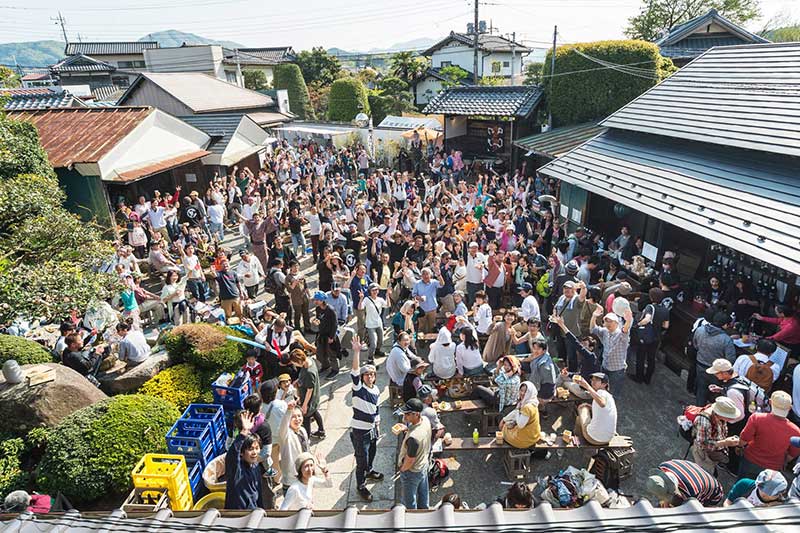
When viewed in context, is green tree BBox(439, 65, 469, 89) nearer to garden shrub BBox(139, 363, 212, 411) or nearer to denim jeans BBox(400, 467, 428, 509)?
garden shrub BBox(139, 363, 212, 411)

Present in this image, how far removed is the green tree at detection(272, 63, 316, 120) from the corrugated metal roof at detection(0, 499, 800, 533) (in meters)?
40.8

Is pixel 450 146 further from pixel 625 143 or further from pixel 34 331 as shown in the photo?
pixel 34 331

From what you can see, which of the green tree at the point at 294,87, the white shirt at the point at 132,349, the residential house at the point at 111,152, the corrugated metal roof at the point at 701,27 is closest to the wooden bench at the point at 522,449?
the white shirt at the point at 132,349

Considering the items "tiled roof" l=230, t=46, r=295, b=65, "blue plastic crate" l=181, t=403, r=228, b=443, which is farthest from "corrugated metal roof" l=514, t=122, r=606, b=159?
"tiled roof" l=230, t=46, r=295, b=65

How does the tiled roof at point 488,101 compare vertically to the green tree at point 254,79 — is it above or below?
below

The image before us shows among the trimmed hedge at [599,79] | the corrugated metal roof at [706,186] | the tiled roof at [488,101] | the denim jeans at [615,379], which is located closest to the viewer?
the corrugated metal roof at [706,186]

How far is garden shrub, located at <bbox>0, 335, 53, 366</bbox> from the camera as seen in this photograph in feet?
24.7

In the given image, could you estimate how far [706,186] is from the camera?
9.12 m

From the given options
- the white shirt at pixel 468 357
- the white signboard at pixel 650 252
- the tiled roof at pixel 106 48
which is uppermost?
the tiled roof at pixel 106 48

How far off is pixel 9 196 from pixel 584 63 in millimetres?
19261

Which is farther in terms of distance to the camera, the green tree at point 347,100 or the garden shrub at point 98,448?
the green tree at point 347,100

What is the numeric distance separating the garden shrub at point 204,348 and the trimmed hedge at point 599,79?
17086 mm

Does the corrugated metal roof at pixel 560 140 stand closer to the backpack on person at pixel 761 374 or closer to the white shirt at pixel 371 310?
the white shirt at pixel 371 310

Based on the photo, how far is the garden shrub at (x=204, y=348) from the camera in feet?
25.4
